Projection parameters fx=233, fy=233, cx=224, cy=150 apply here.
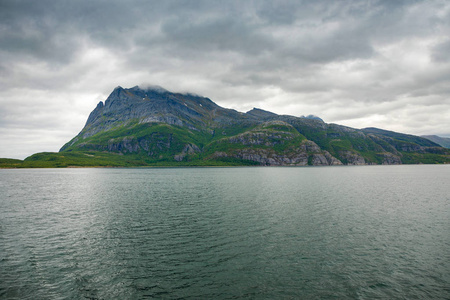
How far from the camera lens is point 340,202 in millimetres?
72000

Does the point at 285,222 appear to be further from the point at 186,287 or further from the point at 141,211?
the point at 141,211

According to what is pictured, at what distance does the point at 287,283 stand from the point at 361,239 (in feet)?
70.0

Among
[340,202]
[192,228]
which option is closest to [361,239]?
[192,228]

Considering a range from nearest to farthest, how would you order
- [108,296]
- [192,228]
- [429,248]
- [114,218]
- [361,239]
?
[108,296], [429,248], [361,239], [192,228], [114,218]

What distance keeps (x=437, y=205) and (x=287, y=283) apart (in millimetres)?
67357

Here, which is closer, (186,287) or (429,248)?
(186,287)

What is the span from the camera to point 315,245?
3709cm

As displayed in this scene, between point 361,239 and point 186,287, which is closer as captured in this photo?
point 186,287

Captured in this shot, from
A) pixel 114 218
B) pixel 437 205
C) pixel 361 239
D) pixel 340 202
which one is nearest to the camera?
pixel 361 239

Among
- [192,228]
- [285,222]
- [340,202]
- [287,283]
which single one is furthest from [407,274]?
[340,202]

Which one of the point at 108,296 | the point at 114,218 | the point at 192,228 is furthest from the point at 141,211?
the point at 108,296

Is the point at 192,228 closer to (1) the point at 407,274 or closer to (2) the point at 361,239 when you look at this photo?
(2) the point at 361,239

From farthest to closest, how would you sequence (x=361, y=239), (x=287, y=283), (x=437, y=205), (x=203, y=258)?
(x=437, y=205) < (x=361, y=239) < (x=203, y=258) < (x=287, y=283)

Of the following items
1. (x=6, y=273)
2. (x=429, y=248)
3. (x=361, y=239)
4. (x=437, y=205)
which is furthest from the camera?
(x=437, y=205)
